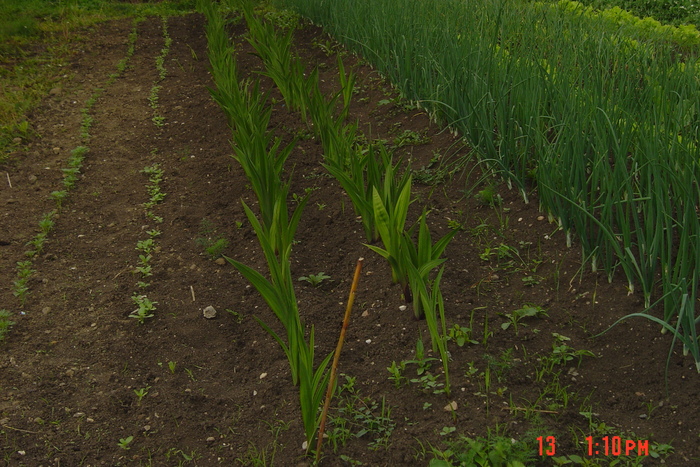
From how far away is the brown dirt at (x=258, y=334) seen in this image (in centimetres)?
200

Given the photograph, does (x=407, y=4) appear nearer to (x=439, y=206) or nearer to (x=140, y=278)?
(x=439, y=206)

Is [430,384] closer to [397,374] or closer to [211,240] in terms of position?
[397,374]

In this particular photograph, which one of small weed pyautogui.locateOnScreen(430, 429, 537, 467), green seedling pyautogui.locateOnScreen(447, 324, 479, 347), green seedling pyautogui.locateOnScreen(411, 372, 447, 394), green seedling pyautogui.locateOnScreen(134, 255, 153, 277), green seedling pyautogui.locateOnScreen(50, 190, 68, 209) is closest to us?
small weed pyautogui.locateOnScreen(430, 429, 537, 467)

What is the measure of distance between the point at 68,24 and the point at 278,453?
256 inches

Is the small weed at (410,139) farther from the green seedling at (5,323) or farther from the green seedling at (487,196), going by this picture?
the green seedling at (5,323)

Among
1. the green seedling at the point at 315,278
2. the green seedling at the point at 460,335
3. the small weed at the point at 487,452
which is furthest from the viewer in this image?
the green seedling at the point at 315,278

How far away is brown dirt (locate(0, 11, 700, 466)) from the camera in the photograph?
78.6 inches

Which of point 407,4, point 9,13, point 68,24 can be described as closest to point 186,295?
point 407,4

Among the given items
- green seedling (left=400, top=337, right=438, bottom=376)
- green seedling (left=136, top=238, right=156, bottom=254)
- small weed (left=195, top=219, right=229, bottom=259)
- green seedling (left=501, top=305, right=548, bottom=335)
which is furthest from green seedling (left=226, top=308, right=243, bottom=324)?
green seedling (left=501, top=305, right=548, bottom=335)

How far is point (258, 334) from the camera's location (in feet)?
8.48

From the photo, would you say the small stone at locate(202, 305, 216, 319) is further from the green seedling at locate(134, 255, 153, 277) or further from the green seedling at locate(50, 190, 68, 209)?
the green seedling at locate(50, 190, 68, 209)
